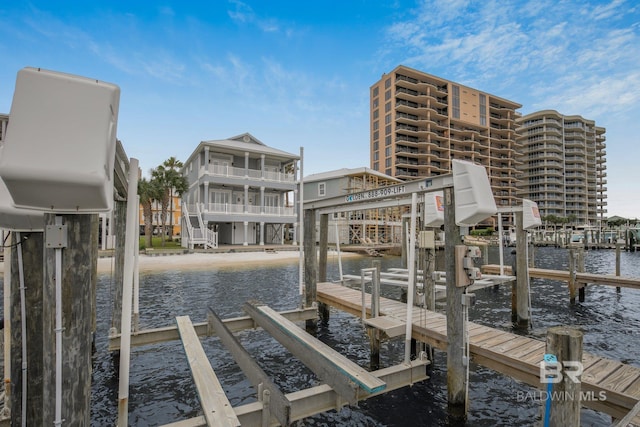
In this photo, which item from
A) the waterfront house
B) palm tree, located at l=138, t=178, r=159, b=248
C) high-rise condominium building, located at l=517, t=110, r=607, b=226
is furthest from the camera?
high-rise condominium building, located at l=517, t=110, r=607, b=226

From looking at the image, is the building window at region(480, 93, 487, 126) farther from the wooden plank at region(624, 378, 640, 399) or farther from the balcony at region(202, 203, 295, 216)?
the wooden plank at region(624, 378, 640, 399)

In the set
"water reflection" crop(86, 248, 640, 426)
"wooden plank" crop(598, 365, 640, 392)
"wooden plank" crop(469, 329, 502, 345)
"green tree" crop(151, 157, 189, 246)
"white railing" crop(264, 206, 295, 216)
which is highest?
"green tree" crop(151, 157, 189, 246)

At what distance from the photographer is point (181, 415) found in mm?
5598

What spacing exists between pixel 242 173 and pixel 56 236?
32.1 meters

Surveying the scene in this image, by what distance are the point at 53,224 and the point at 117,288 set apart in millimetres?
5963

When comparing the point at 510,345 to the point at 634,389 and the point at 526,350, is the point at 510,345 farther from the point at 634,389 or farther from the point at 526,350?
the point at 634,389

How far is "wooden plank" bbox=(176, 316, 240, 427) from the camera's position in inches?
138

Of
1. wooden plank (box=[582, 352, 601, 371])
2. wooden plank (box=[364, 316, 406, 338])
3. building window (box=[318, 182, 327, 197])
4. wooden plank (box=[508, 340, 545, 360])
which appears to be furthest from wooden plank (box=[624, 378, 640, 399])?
building window (box=[318, 182, 327, 197])

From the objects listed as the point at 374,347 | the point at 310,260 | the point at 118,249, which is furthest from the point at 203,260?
the point at 374,347

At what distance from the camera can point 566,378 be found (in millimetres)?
3020

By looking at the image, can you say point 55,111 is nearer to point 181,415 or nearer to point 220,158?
point 181,415

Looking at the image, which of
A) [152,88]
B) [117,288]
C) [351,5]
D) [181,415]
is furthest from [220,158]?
[181,415]

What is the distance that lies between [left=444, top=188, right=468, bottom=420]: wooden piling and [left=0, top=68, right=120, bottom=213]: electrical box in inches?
200

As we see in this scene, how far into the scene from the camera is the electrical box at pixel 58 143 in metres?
2.16
